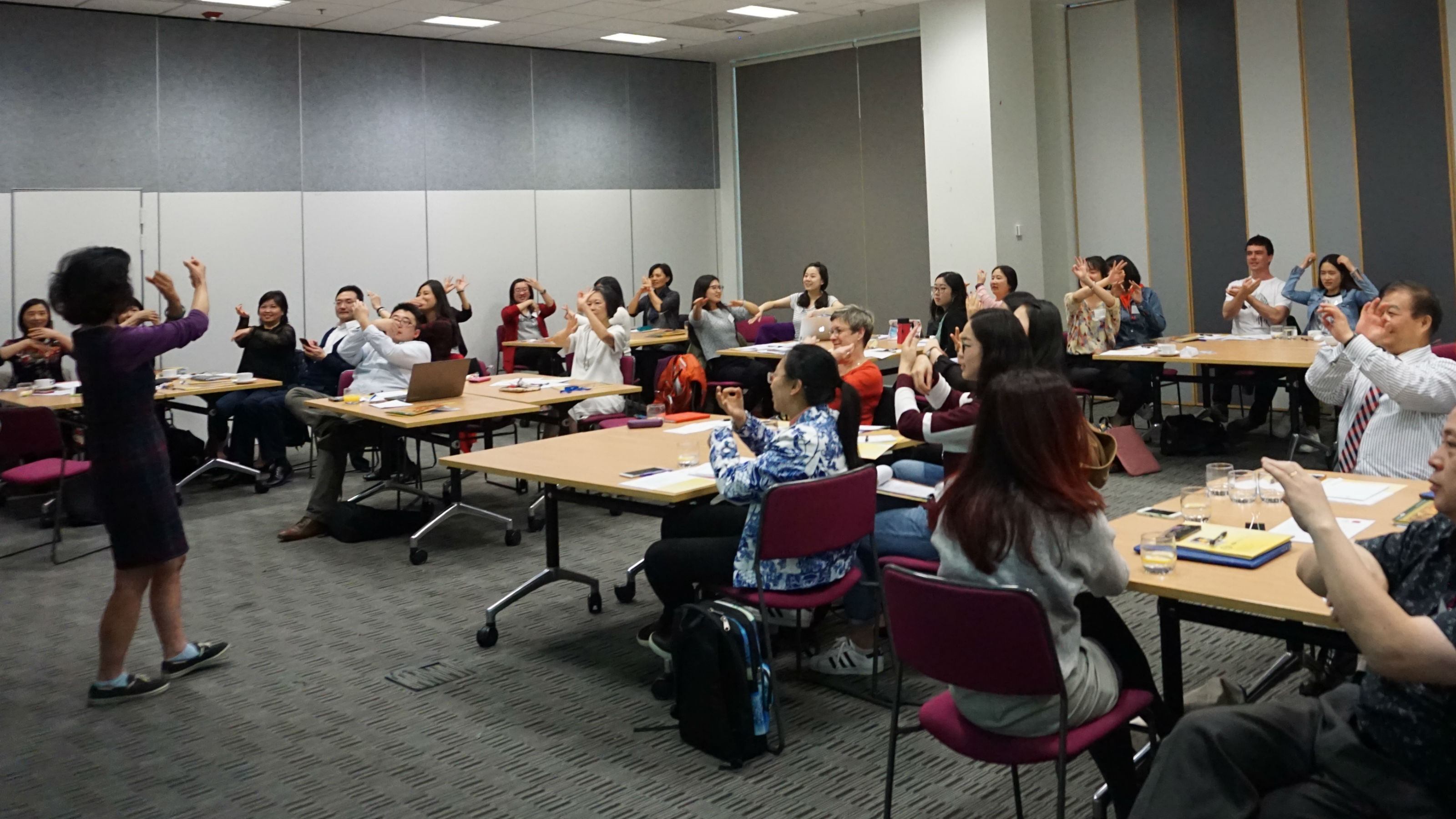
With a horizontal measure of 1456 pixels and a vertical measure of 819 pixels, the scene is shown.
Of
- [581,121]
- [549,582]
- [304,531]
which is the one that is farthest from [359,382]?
[581,121]

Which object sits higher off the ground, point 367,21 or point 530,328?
point 367,21

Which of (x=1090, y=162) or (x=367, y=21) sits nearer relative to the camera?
(x=367, y=21)

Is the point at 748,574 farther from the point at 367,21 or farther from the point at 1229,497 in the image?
the point at 367,21

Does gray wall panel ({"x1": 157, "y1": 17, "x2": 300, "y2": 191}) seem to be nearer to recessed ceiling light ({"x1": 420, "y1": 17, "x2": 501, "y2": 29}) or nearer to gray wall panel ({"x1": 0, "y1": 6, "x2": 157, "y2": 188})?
gray wall panel ({"x1": 0, "y1": 6, "x2": 157, "y2": 188})

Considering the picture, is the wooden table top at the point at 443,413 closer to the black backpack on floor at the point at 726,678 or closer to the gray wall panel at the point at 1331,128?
the black backpack on floor at the point at 726,678

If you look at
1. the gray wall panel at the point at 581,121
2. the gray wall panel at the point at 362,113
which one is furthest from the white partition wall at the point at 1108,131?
the gray wall panel at the point at 362,113

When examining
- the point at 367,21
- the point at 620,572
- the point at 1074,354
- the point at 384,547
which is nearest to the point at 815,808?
the point at 620,572

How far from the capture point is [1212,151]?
9.90 meters

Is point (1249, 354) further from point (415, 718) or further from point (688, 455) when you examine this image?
point (415, 718)

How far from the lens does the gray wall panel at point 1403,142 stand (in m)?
8.71

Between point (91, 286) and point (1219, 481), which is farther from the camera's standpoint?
point (91, 286)

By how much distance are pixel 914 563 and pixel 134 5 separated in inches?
315

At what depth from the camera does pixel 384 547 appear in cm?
636

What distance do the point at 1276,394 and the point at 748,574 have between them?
7397 mm
